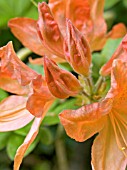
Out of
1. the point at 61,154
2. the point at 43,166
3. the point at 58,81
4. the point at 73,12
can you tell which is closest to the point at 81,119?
the point at 58,81

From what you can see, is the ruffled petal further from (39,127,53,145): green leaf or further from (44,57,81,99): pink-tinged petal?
(39,127,53,145): green leaf

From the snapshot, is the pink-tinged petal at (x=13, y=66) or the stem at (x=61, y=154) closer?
the pink-tinged petal at (x=13, y=66)

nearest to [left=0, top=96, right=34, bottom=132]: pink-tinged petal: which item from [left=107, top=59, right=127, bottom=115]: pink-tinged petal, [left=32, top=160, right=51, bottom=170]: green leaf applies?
[left=107, top=59, right=127, bottom=115]: pink-tinged petal

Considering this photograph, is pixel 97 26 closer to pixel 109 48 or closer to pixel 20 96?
pixel 109 48

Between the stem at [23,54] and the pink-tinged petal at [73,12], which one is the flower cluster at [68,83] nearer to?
the pink-tinged petal at [73,12]

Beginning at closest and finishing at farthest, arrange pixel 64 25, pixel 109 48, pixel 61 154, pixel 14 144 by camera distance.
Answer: pixel 64 25, pixel 14 144, pixel 109 48, pixel 61 154

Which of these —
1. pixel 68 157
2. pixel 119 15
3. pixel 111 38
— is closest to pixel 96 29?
pixel 111 38

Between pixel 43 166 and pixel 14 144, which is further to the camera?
pixel 43 166

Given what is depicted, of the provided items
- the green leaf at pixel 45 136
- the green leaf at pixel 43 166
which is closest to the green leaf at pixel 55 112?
the green leaf at pixel 45 136
